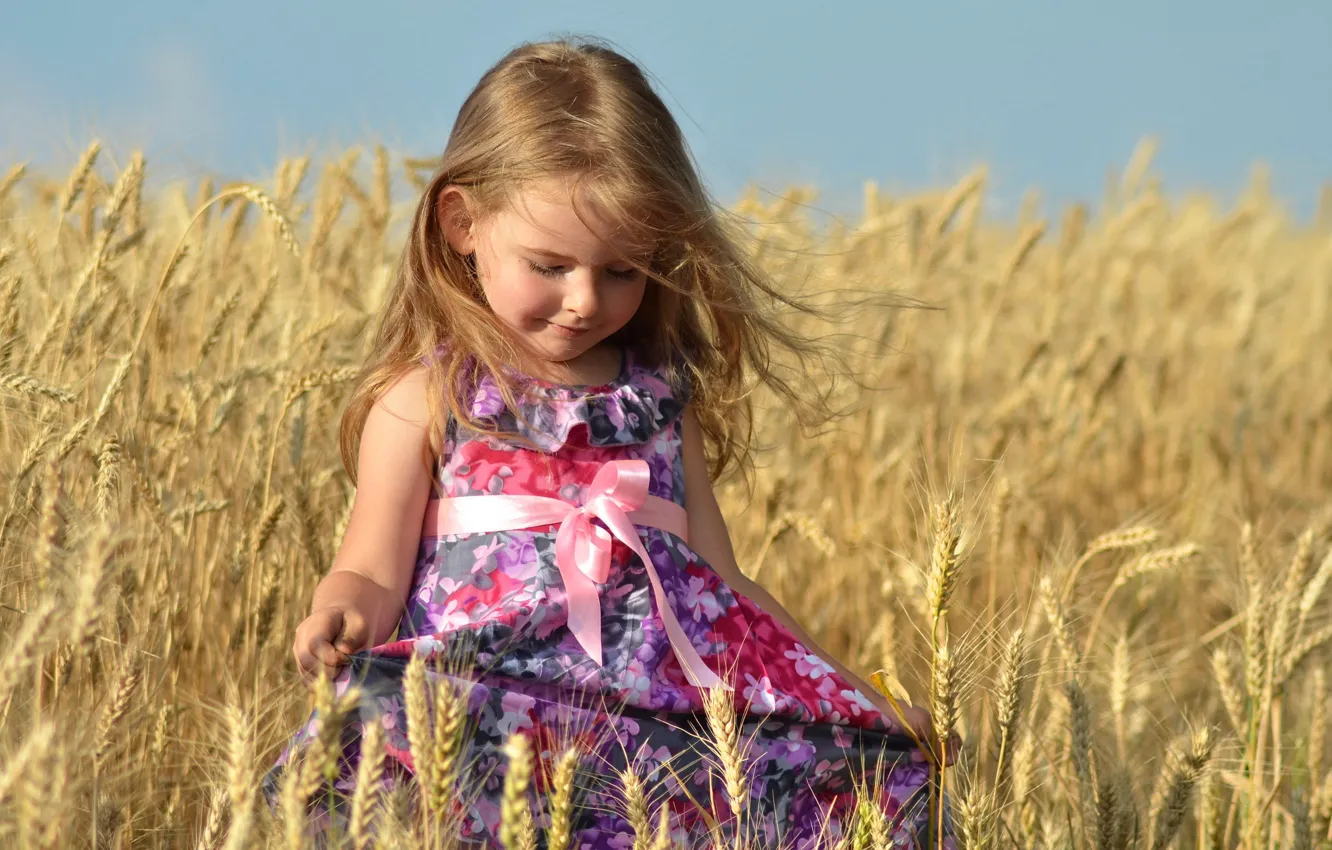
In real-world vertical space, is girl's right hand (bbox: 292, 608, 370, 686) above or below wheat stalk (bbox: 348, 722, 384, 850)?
above

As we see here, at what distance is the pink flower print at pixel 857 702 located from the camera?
1.78 metres

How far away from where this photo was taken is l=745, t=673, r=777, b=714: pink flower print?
5.72 ft

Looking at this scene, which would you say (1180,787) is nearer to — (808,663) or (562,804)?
(808,663)

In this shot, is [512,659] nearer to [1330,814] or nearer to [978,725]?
[1330,814]

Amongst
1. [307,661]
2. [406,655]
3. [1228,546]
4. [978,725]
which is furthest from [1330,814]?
[1228,546]

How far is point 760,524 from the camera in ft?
9.96

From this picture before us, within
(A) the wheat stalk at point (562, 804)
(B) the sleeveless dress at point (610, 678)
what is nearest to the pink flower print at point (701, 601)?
(B) the sleeveless dress at point (610, 678)

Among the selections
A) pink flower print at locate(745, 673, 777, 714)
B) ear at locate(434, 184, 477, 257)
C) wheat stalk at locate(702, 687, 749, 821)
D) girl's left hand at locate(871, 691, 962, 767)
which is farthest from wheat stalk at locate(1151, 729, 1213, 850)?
ear at locate(434, 184, 477, 257)

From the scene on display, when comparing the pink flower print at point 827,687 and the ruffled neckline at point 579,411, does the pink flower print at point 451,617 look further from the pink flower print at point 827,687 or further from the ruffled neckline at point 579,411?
the pink flower print at point 827,687

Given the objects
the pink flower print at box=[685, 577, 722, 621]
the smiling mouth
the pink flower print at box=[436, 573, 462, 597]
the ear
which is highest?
the ear

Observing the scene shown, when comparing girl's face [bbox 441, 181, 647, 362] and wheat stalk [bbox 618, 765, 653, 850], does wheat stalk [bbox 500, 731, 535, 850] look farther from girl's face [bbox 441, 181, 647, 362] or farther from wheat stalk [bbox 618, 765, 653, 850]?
girl's face [bbox 441, 181, 647, 362]

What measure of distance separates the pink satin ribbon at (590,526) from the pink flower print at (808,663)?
5.8 inches

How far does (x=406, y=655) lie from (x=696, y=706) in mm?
382

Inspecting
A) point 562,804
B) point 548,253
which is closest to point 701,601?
point 548,253
